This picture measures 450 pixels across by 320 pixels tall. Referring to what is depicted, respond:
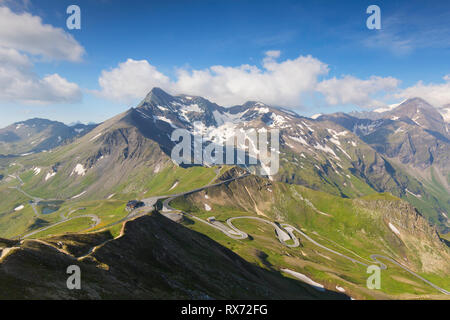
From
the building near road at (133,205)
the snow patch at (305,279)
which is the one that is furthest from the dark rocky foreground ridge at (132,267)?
the building near road at (133,205)

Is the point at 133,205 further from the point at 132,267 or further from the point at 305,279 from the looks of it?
the point at 132,267

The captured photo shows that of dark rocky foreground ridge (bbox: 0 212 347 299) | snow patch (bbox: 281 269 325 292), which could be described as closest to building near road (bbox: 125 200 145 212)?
dark rocky foreground ridge (bbox: 0 212 347 299)

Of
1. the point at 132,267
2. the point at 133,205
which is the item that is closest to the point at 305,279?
the point at 132,267

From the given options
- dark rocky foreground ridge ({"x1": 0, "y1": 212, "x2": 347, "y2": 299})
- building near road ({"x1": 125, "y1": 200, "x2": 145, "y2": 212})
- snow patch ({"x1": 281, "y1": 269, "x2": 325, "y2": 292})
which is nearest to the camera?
dark rocky foreground ridge ({"x1": 0, "y1": 212, "x2": 347, "y2": 299})

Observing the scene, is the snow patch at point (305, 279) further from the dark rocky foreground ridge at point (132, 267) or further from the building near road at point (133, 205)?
the building near road at point (133, 205)

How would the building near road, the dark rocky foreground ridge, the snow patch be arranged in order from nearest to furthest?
1. the dark rocky foreground ridge
2. the snow patch
3. the building near road

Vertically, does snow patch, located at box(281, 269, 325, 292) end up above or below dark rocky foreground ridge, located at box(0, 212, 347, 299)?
below

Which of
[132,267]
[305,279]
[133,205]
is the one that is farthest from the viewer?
[133,205]

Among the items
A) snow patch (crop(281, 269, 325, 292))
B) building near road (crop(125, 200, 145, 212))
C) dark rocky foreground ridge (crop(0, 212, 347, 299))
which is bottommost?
snow patch (crop(281, 269, 325, 292))

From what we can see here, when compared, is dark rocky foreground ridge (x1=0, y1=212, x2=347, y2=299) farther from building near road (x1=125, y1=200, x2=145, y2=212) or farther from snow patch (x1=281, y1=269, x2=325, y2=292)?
building near road (x1=125, y1=200, x2=145, y2=212)

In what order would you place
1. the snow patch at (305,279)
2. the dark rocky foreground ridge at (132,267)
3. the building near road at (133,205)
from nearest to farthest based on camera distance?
1. the dark rocky foreground ridge at (132,267)
2. the snow patch at (305,279)
3. the building near road at (133,205)
